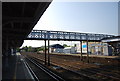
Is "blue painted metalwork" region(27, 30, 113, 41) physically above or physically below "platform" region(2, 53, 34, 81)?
above

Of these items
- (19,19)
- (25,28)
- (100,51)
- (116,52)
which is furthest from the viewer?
(100,51)

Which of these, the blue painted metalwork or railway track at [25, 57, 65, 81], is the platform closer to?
railway track at [25, 57, 65, 81]

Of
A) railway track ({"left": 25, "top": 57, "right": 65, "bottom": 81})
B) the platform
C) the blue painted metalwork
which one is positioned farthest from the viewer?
the blue painted metalwork

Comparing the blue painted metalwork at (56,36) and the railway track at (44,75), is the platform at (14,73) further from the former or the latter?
the blue painted metalwork at (56,36)

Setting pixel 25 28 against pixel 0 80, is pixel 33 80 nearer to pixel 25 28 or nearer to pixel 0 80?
pixel 0 80

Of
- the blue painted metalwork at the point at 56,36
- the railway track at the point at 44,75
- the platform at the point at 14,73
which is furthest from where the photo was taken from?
the blue painted metalwork at the point at 56,36

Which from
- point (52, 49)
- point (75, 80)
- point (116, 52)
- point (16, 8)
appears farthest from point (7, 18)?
point (52, 49)

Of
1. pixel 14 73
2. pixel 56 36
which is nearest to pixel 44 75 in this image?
pixel 14 73

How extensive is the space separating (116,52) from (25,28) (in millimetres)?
39831

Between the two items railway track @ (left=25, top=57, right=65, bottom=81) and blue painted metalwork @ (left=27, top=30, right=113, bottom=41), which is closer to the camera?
railway track @ (left=25, top=57, right=65, bottom=81)

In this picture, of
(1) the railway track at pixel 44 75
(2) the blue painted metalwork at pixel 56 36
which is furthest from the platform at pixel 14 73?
(2) the blue painted metalwork at pixel 56 36

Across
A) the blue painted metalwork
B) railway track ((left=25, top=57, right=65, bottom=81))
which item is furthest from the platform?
the blue painted metalwork

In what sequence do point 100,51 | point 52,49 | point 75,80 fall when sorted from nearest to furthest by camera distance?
1. point 75,80
2. point 100,51
3. point 52,49

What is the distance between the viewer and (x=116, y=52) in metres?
54.8
